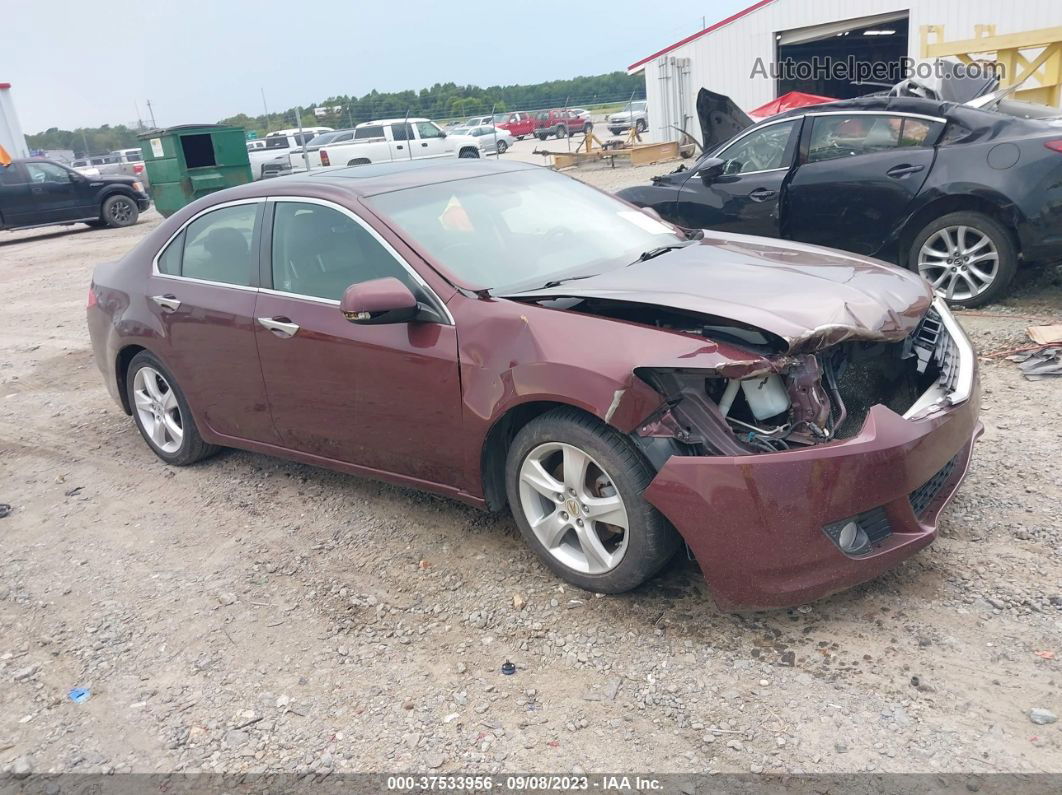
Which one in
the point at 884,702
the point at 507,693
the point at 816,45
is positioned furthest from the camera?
the point at 816,45

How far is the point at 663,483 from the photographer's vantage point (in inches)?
117

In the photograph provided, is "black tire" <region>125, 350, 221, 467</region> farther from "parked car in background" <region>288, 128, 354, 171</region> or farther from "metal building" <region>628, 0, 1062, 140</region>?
"parked car in background" <region>288, 128, 354, 171</region>

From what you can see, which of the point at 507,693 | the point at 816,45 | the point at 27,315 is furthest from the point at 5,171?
the point at 816,45

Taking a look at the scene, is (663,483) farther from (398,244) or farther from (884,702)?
(398,244)

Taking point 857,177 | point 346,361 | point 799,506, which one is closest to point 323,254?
point 346,361

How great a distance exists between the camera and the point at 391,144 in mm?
25234

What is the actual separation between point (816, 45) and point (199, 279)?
26452 mm

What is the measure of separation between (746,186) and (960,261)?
1.84 m

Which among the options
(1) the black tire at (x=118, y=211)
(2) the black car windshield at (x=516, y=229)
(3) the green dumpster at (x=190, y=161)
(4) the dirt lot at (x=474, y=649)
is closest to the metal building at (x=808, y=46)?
(2) the black car windshield at (x=516, y=229)

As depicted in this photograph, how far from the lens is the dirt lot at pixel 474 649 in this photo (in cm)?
268

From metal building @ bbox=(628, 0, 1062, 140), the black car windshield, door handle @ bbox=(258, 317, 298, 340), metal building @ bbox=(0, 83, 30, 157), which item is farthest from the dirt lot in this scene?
metal building @ bbox=(0, 83, 30, 157)

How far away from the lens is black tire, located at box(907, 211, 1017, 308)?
6.25 metres

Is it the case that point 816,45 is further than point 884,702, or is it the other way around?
point 816,45

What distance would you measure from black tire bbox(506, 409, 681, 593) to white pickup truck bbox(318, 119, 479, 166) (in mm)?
21964
